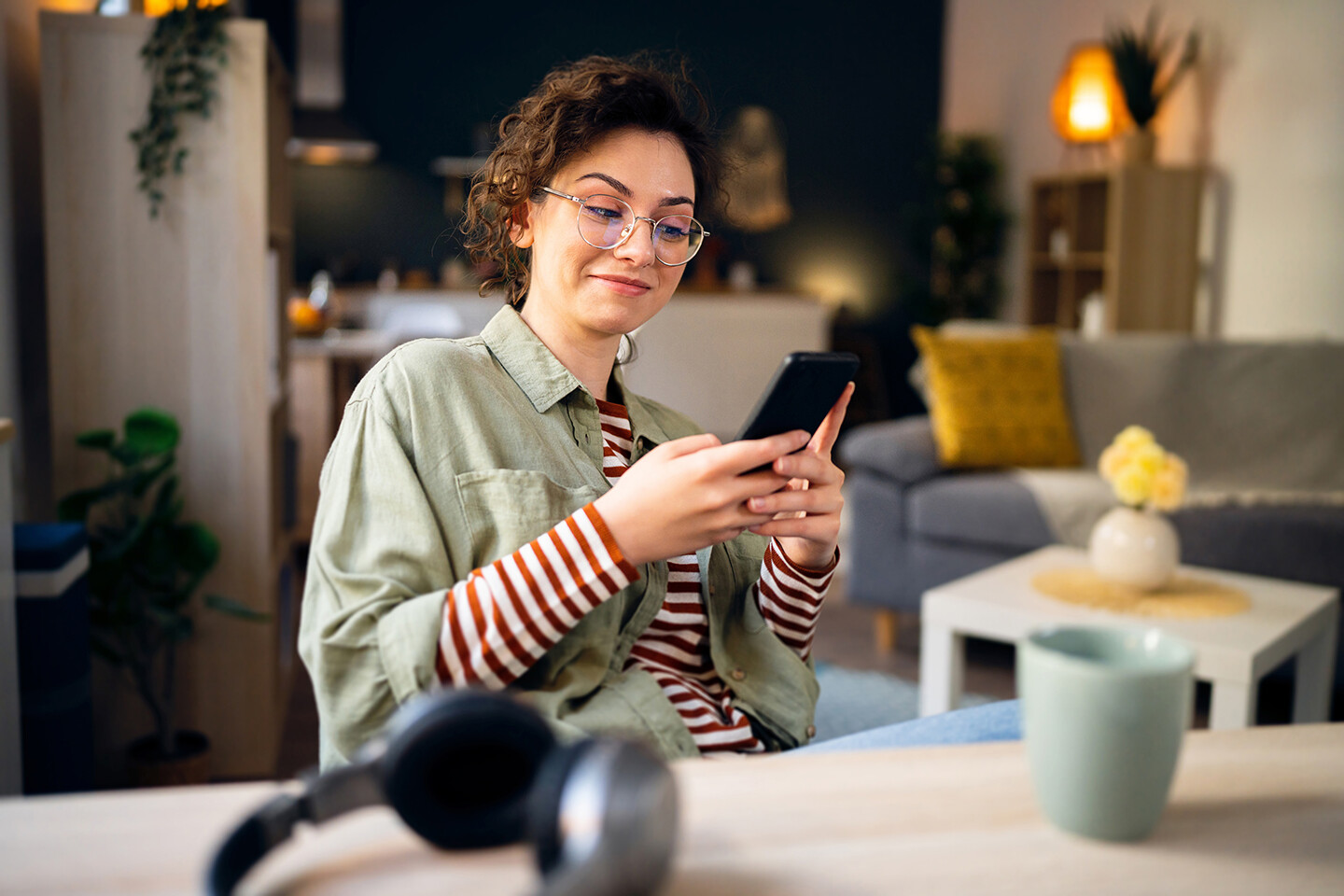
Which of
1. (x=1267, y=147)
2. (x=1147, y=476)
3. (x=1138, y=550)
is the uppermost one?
(x=1267, y=147)

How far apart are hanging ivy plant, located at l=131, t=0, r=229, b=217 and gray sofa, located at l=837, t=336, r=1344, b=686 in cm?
196

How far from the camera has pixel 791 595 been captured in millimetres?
1133

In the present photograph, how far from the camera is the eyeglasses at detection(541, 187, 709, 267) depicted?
3.53ft

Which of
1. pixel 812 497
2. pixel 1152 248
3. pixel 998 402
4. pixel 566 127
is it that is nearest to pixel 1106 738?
pixel 812 497

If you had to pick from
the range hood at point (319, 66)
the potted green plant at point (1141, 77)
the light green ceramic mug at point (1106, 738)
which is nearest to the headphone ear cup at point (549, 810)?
the light green ceramic mug at point (1106, 738)

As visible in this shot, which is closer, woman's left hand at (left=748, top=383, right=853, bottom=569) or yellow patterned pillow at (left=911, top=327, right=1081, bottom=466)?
woman's left hand at (left=748, top=383, right=853, bottom=569)

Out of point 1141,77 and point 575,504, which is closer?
point 575,504

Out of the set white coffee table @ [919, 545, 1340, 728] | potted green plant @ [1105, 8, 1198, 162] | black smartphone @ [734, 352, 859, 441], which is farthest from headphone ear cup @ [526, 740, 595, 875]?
potted green plant @ [1105, 8, 1198, 162]

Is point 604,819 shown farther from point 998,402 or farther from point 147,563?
point 998,402

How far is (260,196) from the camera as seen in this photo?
2215mm

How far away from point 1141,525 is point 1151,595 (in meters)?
0.15

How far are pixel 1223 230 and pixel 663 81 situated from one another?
4107mm

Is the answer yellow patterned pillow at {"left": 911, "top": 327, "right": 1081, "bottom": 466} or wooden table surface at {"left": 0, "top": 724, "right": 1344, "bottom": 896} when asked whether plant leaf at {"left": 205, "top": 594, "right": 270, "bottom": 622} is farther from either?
yellow patterned pillow at {"left": 911, "top": 327, "right": 1081, "bottom": 466}

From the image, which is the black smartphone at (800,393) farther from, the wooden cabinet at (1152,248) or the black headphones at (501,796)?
the wooden cabinet at (1152,248)
